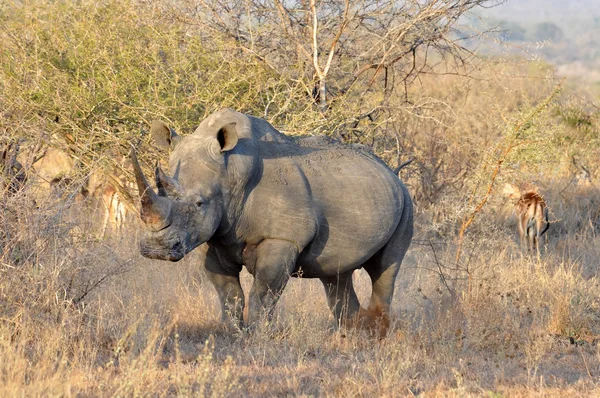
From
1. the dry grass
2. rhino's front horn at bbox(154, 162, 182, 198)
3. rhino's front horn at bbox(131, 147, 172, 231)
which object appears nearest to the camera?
the dry grass

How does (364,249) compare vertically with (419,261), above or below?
above

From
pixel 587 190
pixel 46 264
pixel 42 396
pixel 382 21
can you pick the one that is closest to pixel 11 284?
pixel 46 264

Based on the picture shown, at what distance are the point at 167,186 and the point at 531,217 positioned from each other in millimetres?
6817

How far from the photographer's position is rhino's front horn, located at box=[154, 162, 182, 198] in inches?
224

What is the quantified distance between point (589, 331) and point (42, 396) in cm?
460

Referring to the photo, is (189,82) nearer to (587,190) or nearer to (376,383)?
(376,383)

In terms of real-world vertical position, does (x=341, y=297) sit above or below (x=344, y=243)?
below

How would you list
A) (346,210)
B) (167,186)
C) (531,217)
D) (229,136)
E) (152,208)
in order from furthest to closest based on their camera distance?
(531,217) → (346,210) → (229,136) → (167,186) → (152,208)

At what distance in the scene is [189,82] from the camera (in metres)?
9.30

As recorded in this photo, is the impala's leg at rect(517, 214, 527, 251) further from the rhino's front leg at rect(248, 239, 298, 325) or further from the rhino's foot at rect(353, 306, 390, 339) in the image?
the rhino's front leg at rect(248, 239, 298, 325)

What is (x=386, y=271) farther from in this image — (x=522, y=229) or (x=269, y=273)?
(x=522, y=229)

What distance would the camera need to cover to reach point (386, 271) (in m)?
7.09

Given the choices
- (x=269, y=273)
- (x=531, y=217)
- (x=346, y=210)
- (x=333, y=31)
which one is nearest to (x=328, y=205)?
(x=346, y=210)

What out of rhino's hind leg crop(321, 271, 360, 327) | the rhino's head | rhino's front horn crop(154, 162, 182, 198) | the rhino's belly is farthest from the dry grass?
rhino's front horn crop(154, 162, 182, 198)
